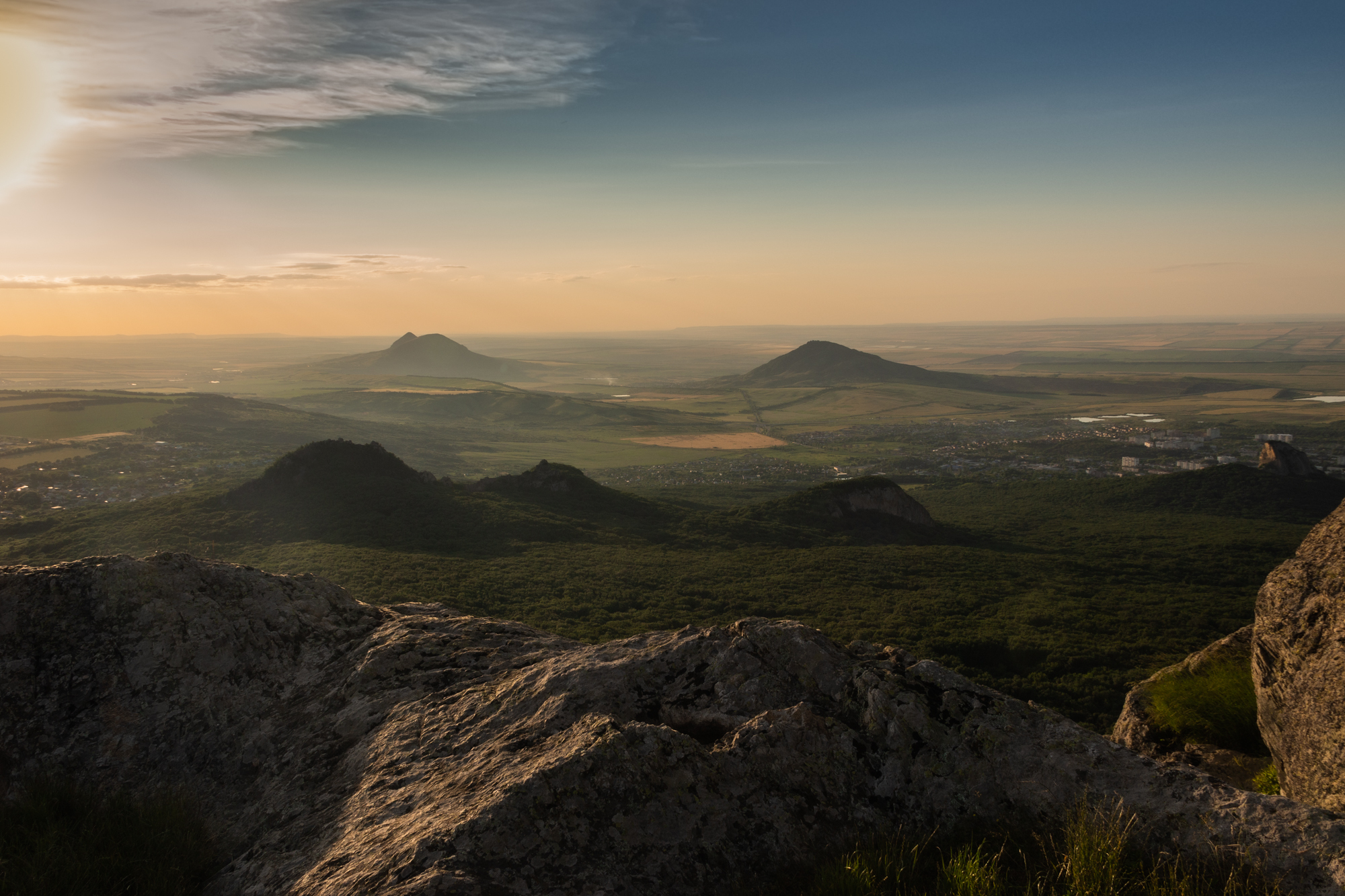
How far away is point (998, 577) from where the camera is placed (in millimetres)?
50406

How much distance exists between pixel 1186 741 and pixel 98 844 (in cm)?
1595

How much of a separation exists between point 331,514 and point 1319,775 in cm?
6080

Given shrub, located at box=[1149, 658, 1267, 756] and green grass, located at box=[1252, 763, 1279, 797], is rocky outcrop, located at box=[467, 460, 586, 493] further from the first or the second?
green grass, located at box=[1252, 763, 1279, 797]

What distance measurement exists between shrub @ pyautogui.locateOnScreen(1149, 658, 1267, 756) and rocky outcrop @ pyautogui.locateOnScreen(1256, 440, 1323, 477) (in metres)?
97.4

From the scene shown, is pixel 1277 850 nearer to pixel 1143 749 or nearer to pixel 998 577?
pixel 1143 749

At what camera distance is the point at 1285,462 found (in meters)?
87.2

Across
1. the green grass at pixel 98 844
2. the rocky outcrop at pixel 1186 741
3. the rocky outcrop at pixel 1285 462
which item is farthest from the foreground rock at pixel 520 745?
the rocky outcrop at pixel 1285 462

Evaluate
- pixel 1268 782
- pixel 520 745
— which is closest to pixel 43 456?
→ pixel 520 745

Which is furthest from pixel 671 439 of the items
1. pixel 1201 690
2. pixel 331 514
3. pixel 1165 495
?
pixel 1201 690

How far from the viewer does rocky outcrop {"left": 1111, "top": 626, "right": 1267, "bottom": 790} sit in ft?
34.9

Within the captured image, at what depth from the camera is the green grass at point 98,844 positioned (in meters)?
4.89

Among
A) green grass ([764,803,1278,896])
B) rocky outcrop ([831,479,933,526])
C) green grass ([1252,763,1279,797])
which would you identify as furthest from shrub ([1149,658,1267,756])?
rocky outcrop ([831,479,933,526])

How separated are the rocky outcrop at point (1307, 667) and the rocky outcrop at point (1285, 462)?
103m

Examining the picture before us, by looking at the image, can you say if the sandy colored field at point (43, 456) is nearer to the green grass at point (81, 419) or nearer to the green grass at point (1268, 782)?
the green grass at point (81, 419)
